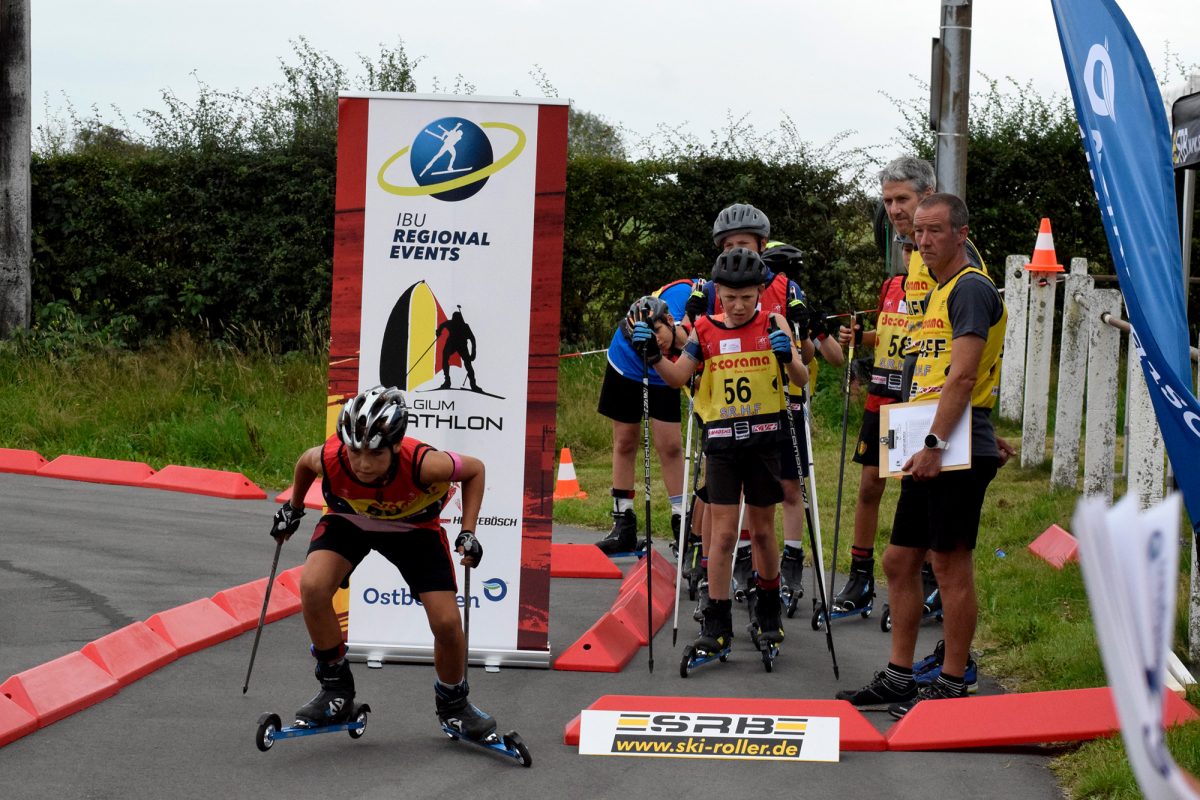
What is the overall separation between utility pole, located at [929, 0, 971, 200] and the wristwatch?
215 inches

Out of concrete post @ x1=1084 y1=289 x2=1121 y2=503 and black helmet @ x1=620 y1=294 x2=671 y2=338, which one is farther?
concrete post @ x1=1084 y1=289 x2=1121 y2=503

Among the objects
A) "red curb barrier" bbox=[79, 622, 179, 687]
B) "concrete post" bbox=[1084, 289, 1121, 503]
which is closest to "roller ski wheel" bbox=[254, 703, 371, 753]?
"red curb barrier" bbox=[79, 622, 179, 687]

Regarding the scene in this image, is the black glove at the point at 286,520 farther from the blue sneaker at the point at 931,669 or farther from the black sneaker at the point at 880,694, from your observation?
the blue sneaker at the point at 931,669

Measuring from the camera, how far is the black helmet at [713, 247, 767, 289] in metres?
7.42

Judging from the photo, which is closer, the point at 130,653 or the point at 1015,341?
the point at 130,653

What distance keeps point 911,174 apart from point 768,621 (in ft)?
8.46

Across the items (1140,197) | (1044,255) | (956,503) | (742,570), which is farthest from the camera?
(1044,255)

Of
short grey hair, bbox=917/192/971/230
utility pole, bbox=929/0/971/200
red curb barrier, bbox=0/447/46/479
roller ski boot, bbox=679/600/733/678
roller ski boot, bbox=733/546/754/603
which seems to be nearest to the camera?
short grey hair, bbox=917/192/971/230

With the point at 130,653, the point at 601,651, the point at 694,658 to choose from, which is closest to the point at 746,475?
the point at 694,658

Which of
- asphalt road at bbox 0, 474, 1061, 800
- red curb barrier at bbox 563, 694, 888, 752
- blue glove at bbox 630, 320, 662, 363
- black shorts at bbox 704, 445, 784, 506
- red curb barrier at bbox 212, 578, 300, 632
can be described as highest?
blue glove at bbox 630, 320, 662, 363

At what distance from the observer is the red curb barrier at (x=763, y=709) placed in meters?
6.17

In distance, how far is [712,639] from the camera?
7.55m

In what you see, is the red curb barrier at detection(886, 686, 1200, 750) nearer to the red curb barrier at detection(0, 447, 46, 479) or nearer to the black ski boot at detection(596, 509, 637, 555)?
the black ski boot at detection(596, 509, 637, 555)

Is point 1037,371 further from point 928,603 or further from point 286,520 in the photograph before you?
point 286,520
